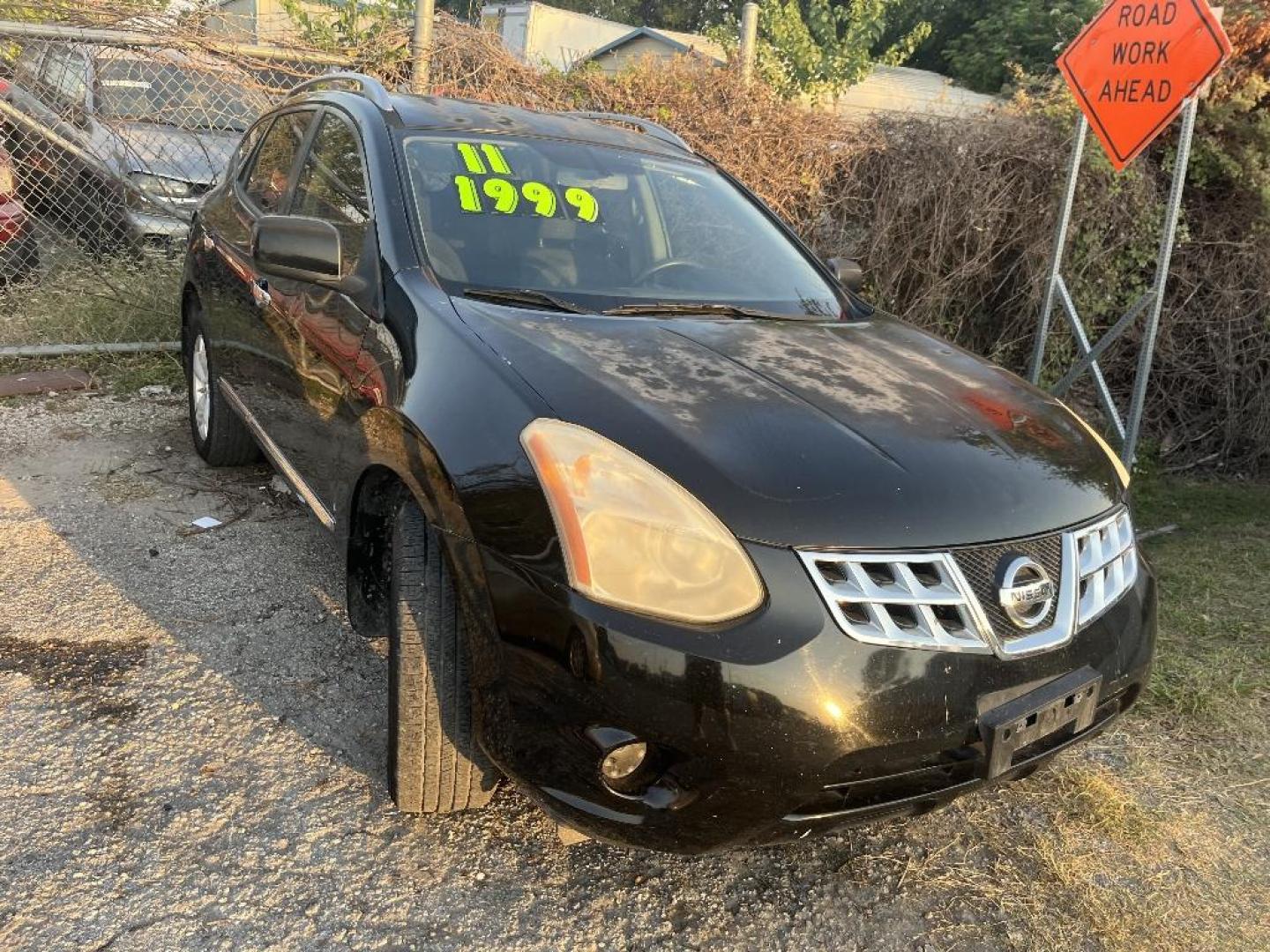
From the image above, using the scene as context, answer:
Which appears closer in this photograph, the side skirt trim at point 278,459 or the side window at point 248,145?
the side skirt trim at point 278,459

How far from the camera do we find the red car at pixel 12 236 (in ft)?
20.6

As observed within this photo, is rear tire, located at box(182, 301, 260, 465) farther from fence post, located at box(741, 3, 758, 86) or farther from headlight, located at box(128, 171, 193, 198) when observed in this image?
fence post, located at box(741, 3, 758, 86)

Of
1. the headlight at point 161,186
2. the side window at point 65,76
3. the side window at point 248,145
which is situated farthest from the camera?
the headlight at point 161,186

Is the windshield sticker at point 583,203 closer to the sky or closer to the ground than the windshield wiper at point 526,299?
closer to the sky

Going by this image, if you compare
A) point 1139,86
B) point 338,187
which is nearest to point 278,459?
point 338,187

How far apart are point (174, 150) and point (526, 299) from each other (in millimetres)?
5098

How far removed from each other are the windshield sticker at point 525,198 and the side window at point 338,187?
29cm

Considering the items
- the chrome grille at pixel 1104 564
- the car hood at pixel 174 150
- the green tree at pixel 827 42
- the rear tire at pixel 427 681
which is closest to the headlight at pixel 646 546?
the rear tire at pixel 427 681

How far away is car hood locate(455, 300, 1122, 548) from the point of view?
1.84 metres

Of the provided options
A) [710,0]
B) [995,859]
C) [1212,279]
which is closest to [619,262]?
[995,859]

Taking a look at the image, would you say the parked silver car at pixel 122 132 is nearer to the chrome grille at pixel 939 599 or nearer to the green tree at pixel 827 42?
the green tree at pixel 827 42

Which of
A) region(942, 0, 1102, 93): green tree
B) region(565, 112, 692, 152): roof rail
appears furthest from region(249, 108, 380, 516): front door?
region(942, 0, 1102, 93): green tree

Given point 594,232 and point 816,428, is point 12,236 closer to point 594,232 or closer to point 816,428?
point 594,232

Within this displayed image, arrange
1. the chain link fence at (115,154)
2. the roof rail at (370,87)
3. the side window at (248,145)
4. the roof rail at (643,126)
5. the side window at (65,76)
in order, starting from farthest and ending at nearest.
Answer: the chain link fence at (115,154) → the side window at (65,76) → the side window at (248,145) → the roof rail at (643,126) → the roof rail at (370,87)
